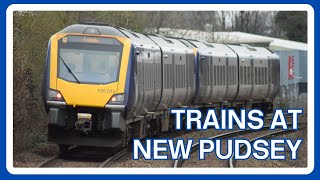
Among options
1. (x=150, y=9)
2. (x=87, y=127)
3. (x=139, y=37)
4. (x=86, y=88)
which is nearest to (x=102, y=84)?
(x=86, y=88)

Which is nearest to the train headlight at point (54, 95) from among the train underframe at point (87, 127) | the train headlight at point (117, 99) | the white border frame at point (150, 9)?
the train underframe at point (87, 127)

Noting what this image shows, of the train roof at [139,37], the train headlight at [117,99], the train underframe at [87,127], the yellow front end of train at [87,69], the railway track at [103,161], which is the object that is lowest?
the railway track at [103,161]

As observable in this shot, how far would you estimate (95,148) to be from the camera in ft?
57.3

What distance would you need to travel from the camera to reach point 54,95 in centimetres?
1545

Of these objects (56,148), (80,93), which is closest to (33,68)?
(56,148)

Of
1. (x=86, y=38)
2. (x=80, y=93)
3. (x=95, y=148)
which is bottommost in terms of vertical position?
(x=95, y=148)

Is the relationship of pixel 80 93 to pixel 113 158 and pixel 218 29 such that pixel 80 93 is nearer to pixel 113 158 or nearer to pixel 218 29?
pixel 113 158

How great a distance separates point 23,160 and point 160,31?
54.4ft

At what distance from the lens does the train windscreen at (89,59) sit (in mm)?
15336

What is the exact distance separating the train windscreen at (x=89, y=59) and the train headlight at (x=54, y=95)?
1.00 feet

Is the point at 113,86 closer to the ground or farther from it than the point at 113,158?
farther from it

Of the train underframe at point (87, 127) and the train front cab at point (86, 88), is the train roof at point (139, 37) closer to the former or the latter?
the train front cab at point (86, 88)

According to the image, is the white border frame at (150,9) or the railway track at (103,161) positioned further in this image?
the railway track at (103,161)

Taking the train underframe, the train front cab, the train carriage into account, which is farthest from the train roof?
the train underframe
